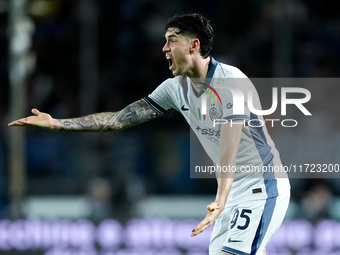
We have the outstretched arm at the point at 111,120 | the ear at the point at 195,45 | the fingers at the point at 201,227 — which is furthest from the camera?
the outstretched arm at the point at 111,120

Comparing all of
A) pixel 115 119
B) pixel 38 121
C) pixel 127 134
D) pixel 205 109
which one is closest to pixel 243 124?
pixel 205 109

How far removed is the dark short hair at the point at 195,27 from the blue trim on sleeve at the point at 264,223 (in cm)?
119

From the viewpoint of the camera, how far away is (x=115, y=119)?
4.81 m

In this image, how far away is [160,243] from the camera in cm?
803

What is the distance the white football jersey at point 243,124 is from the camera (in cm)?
416

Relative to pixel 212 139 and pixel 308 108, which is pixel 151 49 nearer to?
pixel 308 108

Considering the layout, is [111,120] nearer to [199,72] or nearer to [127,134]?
[199,72]

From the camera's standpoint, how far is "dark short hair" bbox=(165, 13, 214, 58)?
4.32 m

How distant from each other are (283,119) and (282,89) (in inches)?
19.4

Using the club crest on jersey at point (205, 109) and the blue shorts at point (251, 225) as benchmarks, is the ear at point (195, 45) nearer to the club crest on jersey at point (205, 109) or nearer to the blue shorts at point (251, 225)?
the club crest on jersey at point (205, 109)

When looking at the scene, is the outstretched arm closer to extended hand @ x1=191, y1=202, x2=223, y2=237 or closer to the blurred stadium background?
extended hand @ x1=191, y1=202, x2=223, y2=237

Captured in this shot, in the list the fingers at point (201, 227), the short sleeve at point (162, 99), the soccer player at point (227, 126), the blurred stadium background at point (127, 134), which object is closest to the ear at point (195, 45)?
the soccer player at point (227, 126)

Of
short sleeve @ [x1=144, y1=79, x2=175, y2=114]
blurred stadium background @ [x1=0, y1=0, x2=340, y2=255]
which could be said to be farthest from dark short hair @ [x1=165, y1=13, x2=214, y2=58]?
blurred stadium background @ [x1=0, y1=0, x2=340, y2=255]

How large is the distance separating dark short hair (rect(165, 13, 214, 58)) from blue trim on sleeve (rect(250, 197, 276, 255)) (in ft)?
3.90
